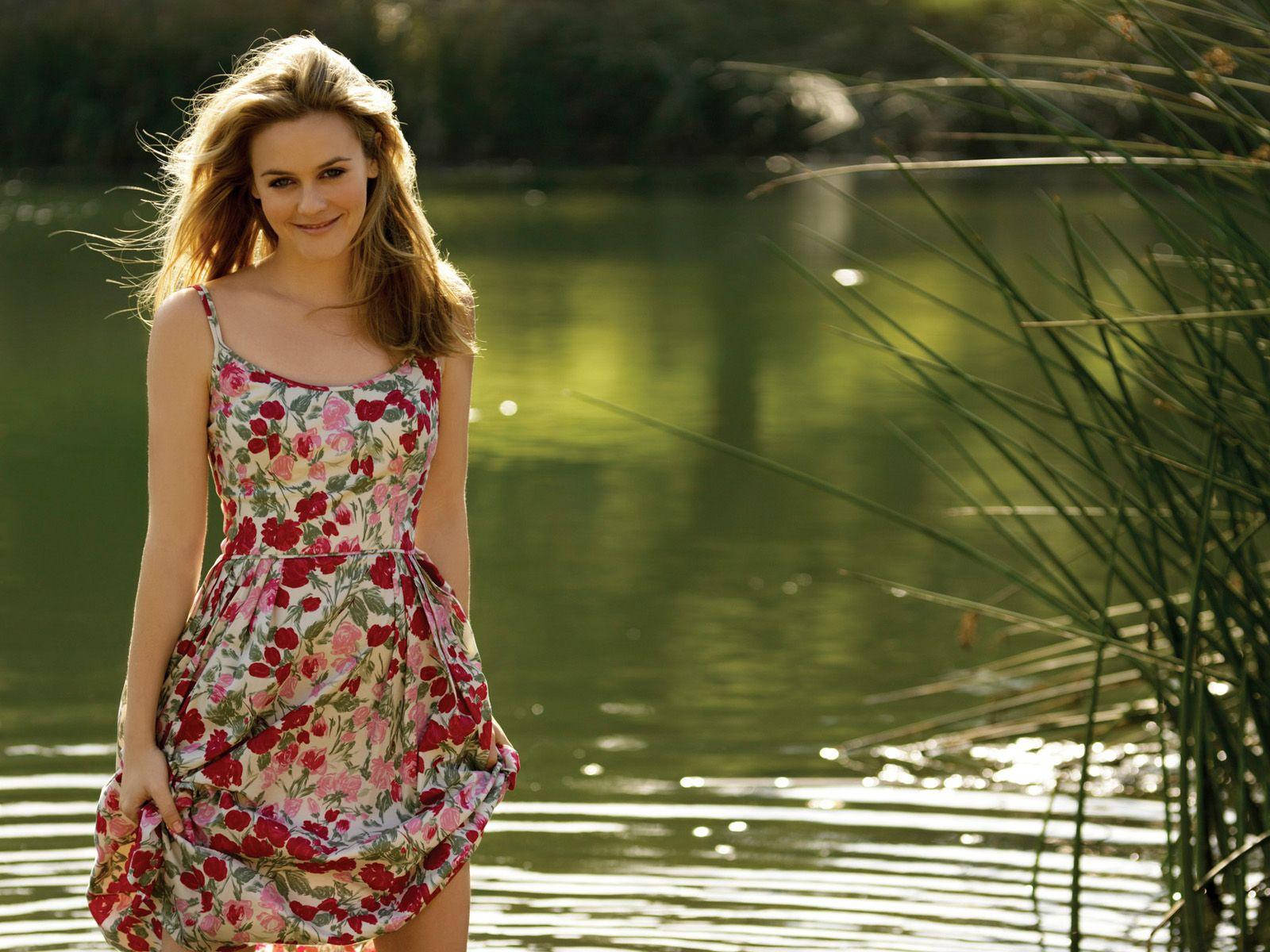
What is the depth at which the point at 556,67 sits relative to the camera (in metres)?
20.8

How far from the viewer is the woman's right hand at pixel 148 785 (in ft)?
6.63

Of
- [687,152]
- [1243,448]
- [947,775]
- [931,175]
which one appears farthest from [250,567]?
[687,152]

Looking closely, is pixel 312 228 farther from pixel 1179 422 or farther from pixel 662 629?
pixel 662 629

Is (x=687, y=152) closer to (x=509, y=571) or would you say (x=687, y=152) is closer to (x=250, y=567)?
(x=509, y=571)

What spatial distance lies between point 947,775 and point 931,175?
15.6 m

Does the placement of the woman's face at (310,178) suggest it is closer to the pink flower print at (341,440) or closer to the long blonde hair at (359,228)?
the long blonde hair at (359,228)

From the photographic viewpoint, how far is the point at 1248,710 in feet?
8.95

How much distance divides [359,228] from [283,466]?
0.27 meters

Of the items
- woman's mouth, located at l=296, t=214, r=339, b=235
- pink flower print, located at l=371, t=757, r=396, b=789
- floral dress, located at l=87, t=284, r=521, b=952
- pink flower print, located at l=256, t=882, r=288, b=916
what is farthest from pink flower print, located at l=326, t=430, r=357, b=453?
pink flower print, located at l=256, t=882, r=288, b=916

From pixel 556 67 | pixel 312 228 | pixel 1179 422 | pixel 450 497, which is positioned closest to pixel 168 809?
pixel 450 497

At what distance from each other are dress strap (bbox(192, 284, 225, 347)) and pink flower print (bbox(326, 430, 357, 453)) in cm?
14

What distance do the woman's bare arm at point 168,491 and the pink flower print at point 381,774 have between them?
21cm

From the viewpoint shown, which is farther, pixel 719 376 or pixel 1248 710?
pixel 719 376

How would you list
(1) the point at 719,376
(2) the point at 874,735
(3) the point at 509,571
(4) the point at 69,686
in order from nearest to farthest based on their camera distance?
1. (2) the point at 874,735
2. (4) the point at 69,686
3. (3) the point at 509,571
4. (1) the point at 719,376
